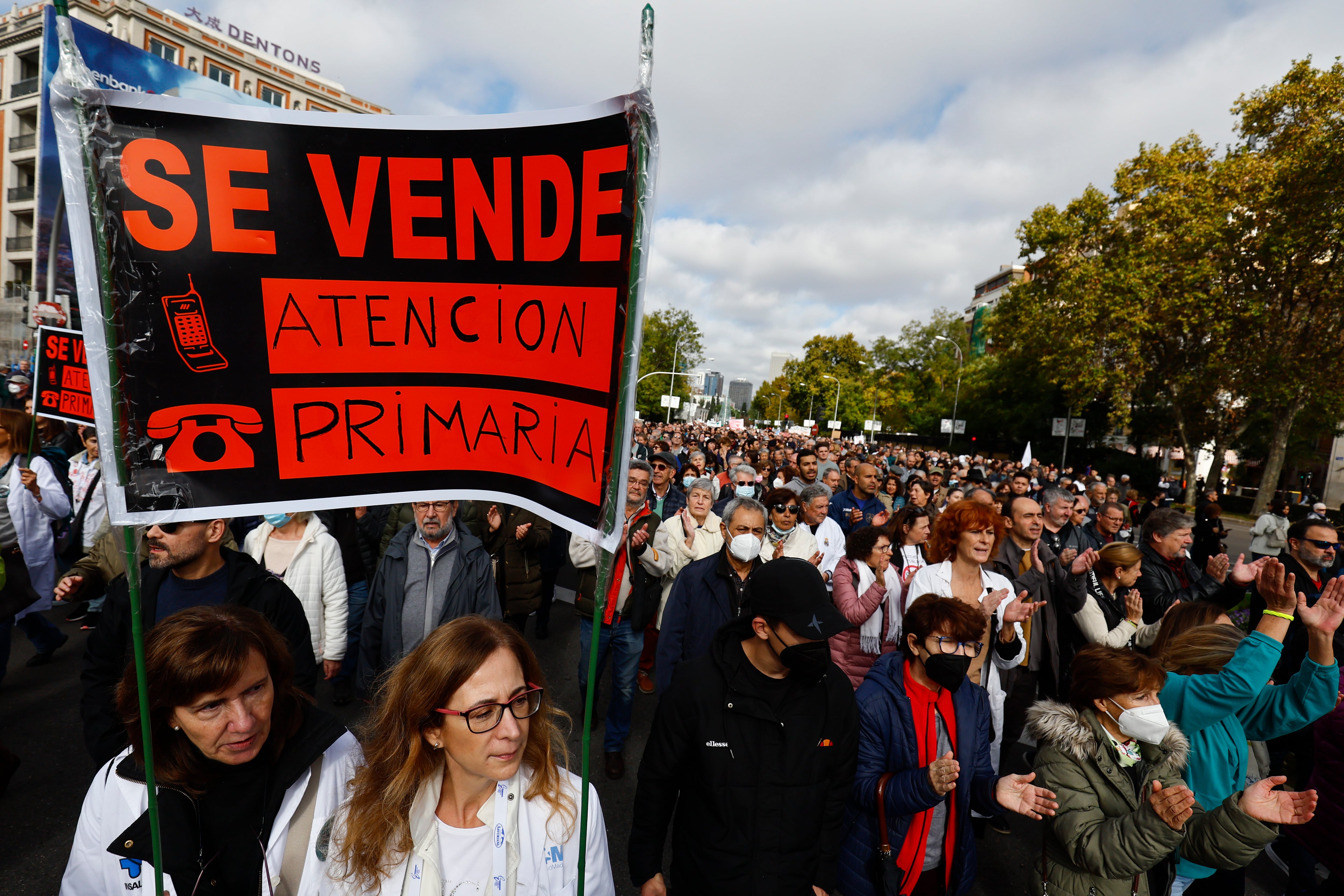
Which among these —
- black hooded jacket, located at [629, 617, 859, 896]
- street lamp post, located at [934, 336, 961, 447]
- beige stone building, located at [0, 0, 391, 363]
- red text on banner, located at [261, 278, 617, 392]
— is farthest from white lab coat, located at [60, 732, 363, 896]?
street lamp post, located at [934, 336, 961, 447]

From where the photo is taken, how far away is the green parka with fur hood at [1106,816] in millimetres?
2238

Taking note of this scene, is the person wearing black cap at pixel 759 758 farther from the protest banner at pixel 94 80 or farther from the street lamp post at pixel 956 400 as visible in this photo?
the street lamp post at pixel 956 400

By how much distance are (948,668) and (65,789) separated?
14.9ft

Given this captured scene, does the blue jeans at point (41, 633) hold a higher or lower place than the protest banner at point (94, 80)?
lower

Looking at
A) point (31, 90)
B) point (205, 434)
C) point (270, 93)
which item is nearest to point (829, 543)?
point (205, 434)

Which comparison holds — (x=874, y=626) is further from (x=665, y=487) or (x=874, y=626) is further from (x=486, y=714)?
(x=665, y=487)

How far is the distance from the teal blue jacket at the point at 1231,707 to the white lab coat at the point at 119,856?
115 inches

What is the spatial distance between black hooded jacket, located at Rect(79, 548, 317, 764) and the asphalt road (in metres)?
0.90

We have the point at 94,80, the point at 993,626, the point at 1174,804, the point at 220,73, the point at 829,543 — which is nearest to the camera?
the point at 94,80

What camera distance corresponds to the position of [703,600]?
3742 millimetres

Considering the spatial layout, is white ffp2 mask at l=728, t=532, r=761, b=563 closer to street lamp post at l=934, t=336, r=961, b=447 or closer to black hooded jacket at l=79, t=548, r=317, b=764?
black hooded jacket at l=79, t=548, r=317, b=764

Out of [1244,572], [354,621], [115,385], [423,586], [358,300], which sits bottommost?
[354,621]

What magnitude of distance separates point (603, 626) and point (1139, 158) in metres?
26.7

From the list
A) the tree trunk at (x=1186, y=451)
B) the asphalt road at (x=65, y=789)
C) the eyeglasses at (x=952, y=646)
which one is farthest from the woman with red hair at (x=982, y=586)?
the tree trunk at (x=1186, y=451)
